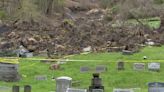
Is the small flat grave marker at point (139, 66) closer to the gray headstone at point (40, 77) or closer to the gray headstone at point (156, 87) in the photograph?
the gray headstone at point (40, 77)

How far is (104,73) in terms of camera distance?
24328 millimetres

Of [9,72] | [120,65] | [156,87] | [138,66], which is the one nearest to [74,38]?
[120,65]

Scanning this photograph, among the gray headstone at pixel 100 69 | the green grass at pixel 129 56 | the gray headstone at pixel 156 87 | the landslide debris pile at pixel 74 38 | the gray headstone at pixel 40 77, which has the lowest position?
the gray headstone at pixel 40 77

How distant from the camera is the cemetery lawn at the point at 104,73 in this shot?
2223 centimetres

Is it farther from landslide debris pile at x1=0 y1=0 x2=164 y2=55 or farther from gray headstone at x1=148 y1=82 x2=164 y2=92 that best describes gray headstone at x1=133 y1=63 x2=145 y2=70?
gray headstone at x1=148 y1=82 x2=164 y2=92

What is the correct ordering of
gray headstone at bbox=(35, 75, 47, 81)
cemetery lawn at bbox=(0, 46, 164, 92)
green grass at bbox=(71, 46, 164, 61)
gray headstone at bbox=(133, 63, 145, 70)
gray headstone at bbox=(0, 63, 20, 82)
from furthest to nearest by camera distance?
green grass at bbox=(71, 46, 164, 61) < gray headstone at bbox=(133, 63, 145, 70) < gray headstone at bbox=(35, 75, 47, 81) < gray headstone at bbox=(0, 63, 20, 82) < cemetery lawn at bbox=(0, 46, 164, 92)

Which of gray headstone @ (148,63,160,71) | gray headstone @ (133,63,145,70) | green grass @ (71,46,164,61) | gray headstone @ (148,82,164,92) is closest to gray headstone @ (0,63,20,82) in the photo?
gray headstone @ (133,63,145,70)

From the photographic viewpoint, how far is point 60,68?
25609 mm

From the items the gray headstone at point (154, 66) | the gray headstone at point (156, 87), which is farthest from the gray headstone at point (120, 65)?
the gray headstone at point (156, 87)

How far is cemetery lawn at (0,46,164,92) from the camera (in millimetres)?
22234

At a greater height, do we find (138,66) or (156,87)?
(138,66)

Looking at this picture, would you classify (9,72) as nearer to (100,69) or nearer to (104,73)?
(100,69)

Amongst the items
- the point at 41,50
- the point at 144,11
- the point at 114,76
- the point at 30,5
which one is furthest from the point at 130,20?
the point at 114,76

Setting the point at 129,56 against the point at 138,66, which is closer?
the point at 138,66
